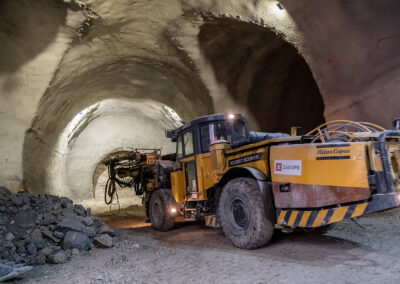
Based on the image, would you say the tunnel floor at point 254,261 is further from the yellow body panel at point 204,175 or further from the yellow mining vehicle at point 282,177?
the yellow body panel at point 204,175

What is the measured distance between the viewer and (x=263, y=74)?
31.8 ft

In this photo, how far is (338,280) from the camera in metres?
2.74

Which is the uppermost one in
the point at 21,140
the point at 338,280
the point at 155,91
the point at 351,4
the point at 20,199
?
the point at 155,91

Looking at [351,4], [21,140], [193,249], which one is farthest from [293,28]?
[21,140]

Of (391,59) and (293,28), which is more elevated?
(293,28)

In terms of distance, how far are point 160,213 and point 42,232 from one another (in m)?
2.35

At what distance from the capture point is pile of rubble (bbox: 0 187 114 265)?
404 centimetres

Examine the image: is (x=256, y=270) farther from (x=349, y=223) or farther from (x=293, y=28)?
(x=293, y=28)

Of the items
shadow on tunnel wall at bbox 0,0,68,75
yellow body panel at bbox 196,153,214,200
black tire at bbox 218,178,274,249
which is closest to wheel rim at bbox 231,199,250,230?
black tire at bbox 218,178,274,249

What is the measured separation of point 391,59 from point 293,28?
2.25m

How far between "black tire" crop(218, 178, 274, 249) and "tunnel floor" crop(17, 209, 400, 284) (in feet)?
0.52

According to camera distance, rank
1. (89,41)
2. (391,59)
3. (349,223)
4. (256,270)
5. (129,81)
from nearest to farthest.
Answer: (256,270), (349,223), (391,59), (89,41), (129,81)

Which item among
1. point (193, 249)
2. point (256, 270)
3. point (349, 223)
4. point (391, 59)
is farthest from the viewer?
point (391, 59)

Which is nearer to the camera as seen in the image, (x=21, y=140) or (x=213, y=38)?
(x=21, y=140)
